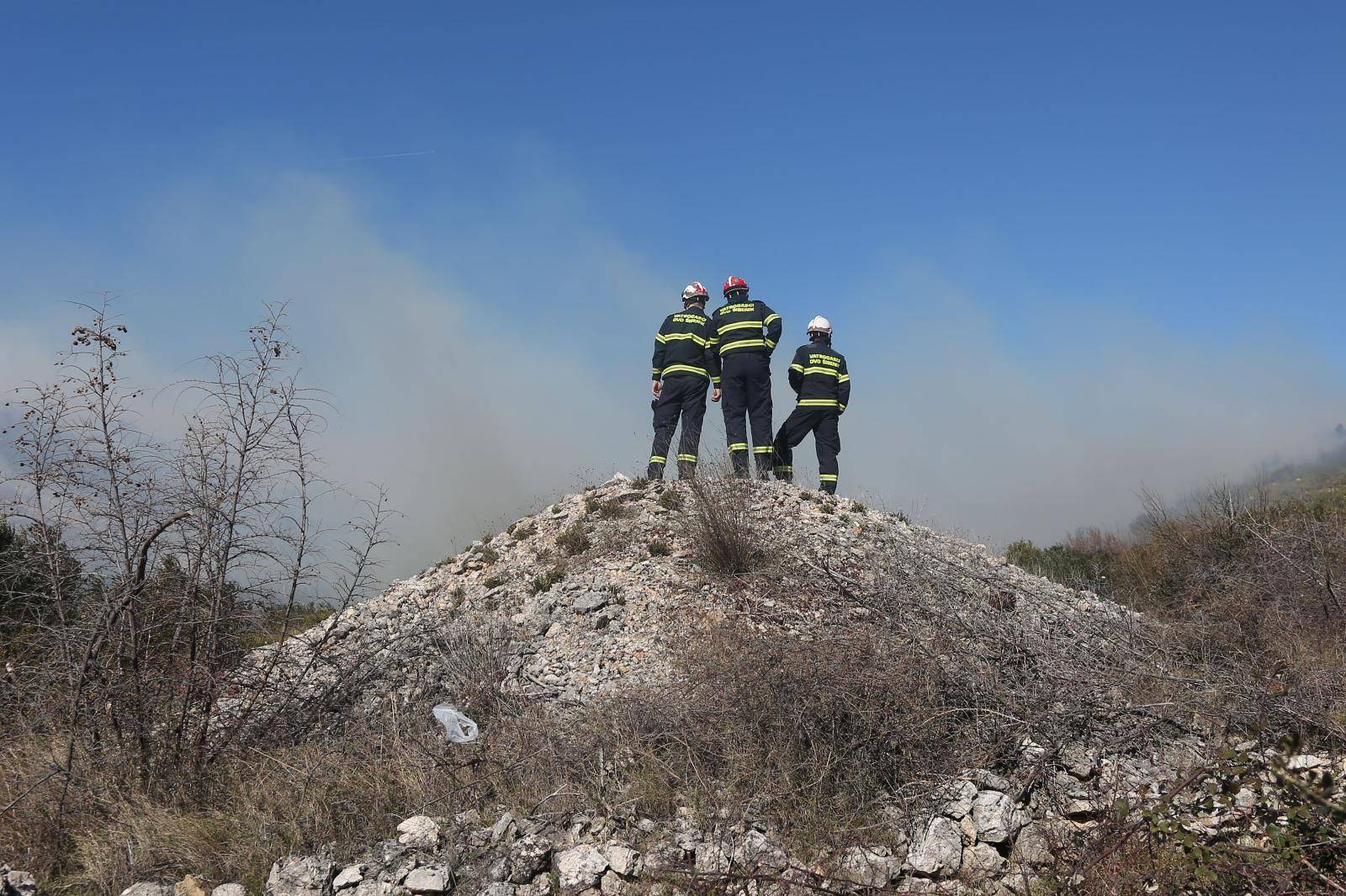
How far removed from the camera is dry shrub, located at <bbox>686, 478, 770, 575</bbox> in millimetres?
8500

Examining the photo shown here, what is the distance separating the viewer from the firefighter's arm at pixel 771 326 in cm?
1172

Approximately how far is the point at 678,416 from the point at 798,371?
5.83 ft

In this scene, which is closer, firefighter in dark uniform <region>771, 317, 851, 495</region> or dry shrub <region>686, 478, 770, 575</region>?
dry shrub <region>686, 478, 770, 575</region>

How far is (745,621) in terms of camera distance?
7164mm

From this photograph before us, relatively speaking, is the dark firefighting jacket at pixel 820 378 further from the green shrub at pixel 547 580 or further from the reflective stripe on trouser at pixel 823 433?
the green shrub at pixel 547 580

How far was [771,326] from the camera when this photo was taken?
11742 millimetres

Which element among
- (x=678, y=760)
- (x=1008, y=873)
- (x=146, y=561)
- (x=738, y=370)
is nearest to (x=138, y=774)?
(x=146, y=561)

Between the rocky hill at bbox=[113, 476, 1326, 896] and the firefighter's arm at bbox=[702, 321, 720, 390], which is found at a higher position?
the firefighter's arm at bbox=[702, 321, 720, 390]

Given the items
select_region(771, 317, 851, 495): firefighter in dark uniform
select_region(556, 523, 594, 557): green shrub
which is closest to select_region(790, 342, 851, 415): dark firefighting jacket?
select_region(771, 317, 851, 495): firefighter in dark uniform

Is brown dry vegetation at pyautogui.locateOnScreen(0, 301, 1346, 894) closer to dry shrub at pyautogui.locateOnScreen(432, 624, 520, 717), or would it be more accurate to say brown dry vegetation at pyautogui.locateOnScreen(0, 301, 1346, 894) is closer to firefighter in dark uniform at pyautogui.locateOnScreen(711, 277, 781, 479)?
dry shrub at pyautogui.locateOnScreen(432, 624, 520, 717)

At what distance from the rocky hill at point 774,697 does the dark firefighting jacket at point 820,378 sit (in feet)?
9.30

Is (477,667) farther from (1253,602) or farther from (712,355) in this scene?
(1253,602)

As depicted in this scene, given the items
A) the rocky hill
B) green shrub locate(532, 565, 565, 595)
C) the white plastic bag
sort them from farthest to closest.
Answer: green shrub locate(532, 565, 565, 595)
the white plastic bag
the rocky hill

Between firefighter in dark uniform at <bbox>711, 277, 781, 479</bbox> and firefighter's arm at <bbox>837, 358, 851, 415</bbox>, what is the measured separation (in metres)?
0.96
